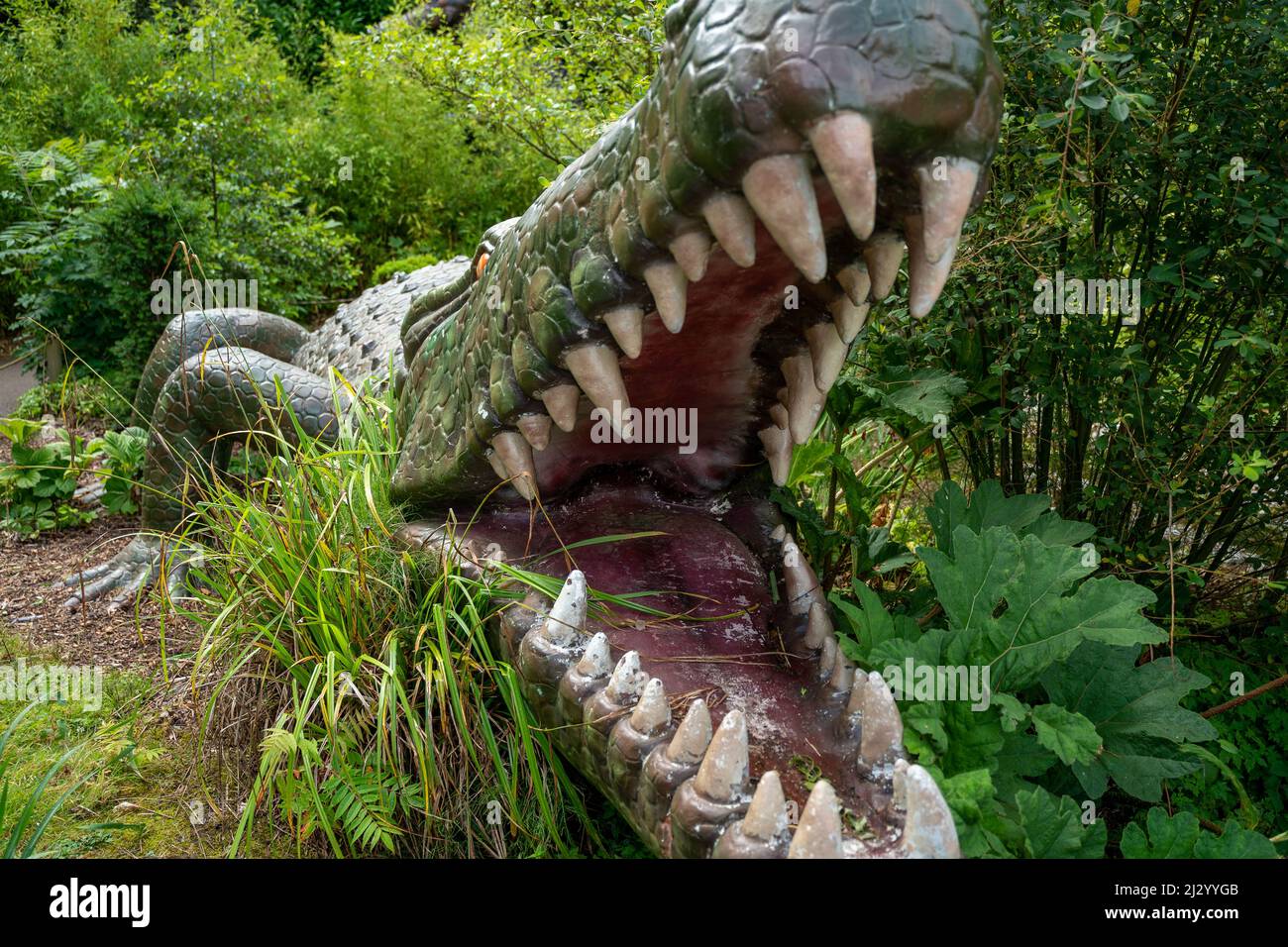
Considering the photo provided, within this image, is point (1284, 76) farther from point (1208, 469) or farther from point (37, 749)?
point (37, 749)

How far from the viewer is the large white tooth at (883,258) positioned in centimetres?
178

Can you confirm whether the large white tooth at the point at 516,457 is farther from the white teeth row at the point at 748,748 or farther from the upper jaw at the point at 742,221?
the white teeth row at the point at 748,748

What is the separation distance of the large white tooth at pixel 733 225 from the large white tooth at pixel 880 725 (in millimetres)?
795

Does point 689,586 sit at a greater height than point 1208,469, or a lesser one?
lesser

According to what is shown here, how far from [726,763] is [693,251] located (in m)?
0.86

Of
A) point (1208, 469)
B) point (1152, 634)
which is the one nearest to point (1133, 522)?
point (1208, 469)

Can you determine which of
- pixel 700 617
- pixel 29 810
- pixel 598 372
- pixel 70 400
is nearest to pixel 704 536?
pixel 700 617

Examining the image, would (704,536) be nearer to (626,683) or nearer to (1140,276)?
(626,683)

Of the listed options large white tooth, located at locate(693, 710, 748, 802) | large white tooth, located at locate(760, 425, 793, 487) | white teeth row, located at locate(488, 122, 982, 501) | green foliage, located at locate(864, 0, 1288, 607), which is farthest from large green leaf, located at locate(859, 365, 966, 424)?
large white tooth, located at locate(693, 710, 748, 802)

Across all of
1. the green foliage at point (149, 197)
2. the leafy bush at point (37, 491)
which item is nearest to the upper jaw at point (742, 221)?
the leafy bush at point (37, 491)

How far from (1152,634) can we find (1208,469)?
3.16 feet

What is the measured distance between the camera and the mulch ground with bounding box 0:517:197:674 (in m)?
3.46

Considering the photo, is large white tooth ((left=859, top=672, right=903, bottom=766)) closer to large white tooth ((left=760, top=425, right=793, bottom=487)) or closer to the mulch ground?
large white tooth ((left=760, top=425, right=793, bottom=487))

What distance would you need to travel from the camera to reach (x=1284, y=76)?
2.64 meters
